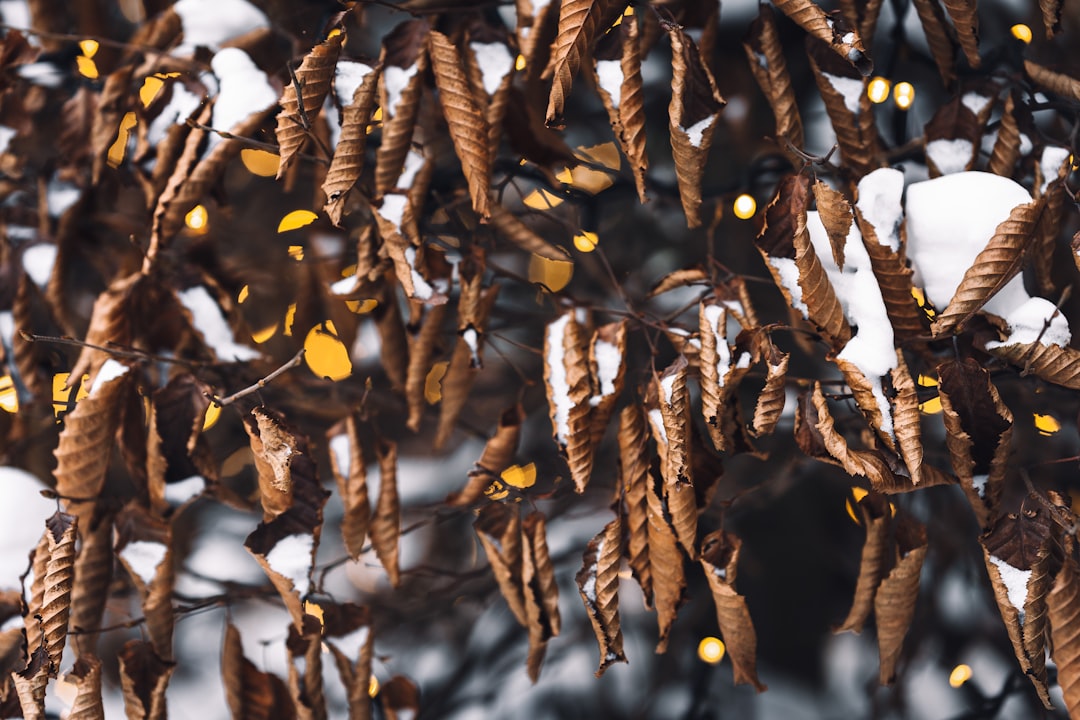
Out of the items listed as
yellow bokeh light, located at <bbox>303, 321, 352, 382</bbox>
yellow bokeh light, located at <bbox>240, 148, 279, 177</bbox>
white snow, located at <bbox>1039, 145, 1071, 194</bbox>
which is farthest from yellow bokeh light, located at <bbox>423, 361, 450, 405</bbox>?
white snow, located at <bbox>1039, 145, 1071, 194</bbox>

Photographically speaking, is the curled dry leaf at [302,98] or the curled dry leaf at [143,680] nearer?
the curled dry leaf at [302,98]

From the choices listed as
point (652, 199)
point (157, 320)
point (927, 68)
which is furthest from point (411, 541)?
point (927, 68)

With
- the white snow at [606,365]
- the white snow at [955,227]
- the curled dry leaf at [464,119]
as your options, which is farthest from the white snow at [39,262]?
the white snow at [955,227]

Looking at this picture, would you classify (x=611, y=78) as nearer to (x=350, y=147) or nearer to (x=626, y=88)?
(x=626, y=88)

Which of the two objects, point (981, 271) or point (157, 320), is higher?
point (981, 271)

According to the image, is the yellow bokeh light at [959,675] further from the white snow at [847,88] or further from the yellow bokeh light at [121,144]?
the yellow bokeh light at [121,144]

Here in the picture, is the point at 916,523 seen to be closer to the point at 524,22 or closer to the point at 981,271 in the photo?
the point at 981,271

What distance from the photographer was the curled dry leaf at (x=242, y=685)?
2.86 ft

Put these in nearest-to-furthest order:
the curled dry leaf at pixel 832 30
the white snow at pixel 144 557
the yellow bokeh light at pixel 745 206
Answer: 1. the curled dry leaf at pixel 832 30
2. the white snow at pixel 144 557
3. the yellow bokeh light at pixel 745 206

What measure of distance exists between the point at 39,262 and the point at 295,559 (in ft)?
1.53

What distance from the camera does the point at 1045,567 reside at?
0.62m

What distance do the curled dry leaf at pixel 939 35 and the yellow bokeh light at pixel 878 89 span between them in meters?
0.08

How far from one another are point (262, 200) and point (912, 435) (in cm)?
75

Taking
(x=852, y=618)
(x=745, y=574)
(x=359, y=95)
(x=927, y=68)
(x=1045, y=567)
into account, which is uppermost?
(x=359, y=95)
